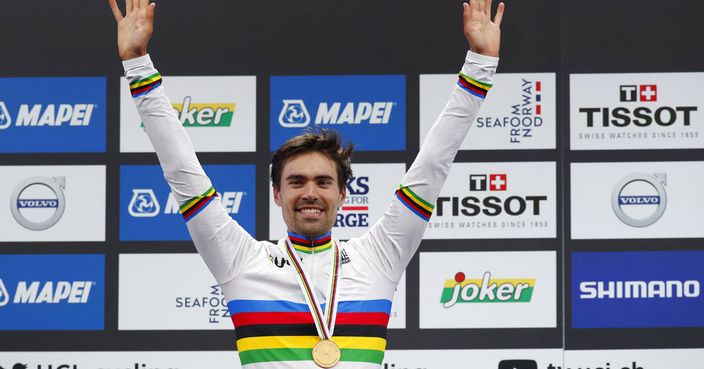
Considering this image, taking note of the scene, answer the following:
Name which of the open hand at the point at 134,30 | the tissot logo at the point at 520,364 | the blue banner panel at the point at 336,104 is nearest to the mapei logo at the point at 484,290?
the tissot logo at the point at 520,364

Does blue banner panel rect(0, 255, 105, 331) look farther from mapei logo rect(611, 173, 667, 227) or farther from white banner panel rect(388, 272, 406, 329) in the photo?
mapei logo rect(611, 173, 667, 227)

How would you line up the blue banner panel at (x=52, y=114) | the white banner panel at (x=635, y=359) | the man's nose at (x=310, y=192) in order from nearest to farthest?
the man's nose at (x=310, y=192)
the white banner panel at (x=635, y=359)
the blue banner panel at (x=52, y=114)

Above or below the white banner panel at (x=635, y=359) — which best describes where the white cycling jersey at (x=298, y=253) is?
below

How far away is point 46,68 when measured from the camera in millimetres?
4465

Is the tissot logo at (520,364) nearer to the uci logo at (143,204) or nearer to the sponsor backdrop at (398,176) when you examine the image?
the sponsor backdrop at (398,176)

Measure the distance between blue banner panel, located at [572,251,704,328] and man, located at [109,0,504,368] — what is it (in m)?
2.32

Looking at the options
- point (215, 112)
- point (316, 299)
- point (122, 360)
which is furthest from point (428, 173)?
point (122, 360)

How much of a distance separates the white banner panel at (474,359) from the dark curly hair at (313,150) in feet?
7.16

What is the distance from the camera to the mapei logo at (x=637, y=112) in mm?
4383

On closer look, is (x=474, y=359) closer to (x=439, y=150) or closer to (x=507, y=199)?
(x=507, y=199)

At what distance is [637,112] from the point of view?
439 cm

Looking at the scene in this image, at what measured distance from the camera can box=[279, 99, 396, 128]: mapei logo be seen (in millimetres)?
4418

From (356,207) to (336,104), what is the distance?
49 centimetres

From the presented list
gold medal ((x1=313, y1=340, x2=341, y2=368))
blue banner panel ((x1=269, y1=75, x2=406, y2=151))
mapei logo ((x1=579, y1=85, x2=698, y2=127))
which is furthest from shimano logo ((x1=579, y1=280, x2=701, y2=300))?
gold medal ((x1=313, y1=340, x2=341, y2=368))
